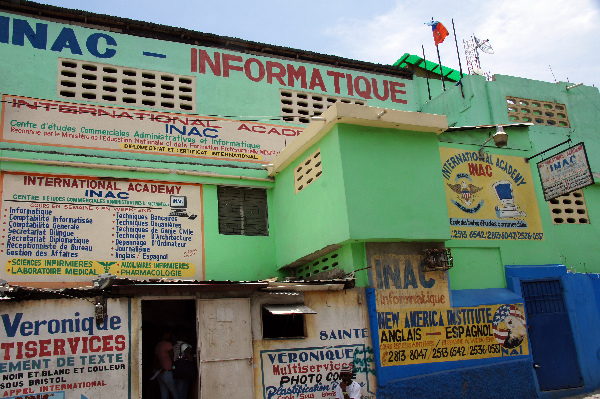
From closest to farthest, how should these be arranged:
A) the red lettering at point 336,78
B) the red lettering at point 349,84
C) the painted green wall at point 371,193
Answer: the painted green wall at point 371,193 < the red lettering at point 336,78 < the red lettering at point 349,84

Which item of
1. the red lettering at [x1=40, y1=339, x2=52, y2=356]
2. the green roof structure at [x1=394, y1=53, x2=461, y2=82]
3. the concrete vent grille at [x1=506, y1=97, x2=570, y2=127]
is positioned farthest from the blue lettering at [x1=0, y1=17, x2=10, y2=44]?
the concrete vent grille at [x1=506, y1=97, x2=570, y2=127]

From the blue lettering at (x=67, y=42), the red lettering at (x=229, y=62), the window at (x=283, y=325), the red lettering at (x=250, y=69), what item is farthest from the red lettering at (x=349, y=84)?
the window at (x=283, y=325)

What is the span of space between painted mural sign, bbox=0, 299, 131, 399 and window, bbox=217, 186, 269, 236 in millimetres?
3679

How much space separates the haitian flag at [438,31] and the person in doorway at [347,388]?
37.1 ft

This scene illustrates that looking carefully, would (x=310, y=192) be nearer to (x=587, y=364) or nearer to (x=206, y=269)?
(x=206, y=269)

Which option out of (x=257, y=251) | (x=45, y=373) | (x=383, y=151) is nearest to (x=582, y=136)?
(x=383, y=151)

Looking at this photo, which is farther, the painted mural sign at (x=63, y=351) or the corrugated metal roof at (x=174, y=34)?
the corrugated metal roof at (x=174, y=34)

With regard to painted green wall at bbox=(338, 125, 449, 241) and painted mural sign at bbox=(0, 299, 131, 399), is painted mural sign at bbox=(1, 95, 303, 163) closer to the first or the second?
painted green wall at bbox=(338, 125, 449, 241)

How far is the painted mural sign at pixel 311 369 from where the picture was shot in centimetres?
921

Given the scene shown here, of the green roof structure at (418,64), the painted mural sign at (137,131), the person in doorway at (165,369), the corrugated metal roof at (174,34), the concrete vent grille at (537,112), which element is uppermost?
the green roof structure at (418,64)

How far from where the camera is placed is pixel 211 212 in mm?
11602

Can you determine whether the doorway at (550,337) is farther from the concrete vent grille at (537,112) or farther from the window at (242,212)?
the window at (242,212)

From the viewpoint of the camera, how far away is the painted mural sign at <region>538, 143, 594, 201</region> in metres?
11.7

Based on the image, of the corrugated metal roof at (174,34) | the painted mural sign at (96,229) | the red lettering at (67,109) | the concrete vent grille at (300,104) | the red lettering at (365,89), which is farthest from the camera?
the red lettering at (365,89)
